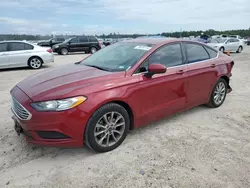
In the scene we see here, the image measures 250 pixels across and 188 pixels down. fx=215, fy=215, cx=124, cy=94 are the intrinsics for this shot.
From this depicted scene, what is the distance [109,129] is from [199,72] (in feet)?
6.91

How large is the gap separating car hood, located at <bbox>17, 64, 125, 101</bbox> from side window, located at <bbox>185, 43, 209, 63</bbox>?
159cm

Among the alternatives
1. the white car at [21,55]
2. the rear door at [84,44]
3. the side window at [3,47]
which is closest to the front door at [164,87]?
the white car at [21,55]

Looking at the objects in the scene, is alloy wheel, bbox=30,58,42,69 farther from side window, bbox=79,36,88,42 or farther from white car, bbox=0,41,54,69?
side window, bbox=79,36,88,42

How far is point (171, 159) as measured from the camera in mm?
2850

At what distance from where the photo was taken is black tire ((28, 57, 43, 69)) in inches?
393

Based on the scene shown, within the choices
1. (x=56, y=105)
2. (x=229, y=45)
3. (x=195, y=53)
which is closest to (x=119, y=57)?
(x=56, y=105)

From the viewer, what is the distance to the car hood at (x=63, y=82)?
105 inches

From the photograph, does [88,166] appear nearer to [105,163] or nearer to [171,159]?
[105,163]

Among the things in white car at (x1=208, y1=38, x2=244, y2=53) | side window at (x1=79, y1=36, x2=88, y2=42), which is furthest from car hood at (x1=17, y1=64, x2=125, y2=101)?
white car at (x1=208, y1=38, x2=244, y2=53)

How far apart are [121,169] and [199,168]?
964 millimetres

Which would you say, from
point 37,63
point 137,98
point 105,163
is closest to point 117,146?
point 105,163

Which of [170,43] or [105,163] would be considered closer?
[105,163]

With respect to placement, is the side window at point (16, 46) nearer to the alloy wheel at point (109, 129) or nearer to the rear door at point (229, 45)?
the alloy wheel at point (109, 129)

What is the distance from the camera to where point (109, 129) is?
117 inches
